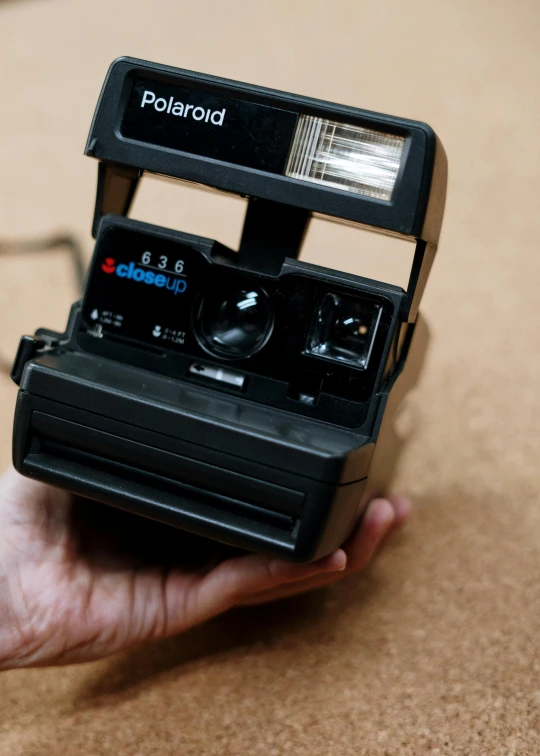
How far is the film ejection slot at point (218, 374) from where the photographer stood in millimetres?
1046

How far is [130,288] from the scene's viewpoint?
107cm

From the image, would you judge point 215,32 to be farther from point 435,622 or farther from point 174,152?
point 435,622

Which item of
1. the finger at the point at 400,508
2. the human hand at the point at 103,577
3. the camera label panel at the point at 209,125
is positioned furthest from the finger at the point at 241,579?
the camera label panel at the point at 209,125

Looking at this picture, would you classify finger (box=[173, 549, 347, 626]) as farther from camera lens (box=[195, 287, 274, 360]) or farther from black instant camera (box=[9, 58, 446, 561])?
camera lens (box=[195, 287, 274, 360])

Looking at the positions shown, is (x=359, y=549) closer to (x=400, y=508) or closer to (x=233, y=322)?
(x=400, y=508)

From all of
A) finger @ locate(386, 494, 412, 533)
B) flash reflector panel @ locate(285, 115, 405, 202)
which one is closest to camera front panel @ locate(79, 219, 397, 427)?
flash reflector panel @ locate(285, 115, 405, 202)

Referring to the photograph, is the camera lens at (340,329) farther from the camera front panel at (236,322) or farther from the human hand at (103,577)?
the human hand at (103,577)

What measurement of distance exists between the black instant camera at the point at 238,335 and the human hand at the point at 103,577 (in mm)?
143

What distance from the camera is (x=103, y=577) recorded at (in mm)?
1128

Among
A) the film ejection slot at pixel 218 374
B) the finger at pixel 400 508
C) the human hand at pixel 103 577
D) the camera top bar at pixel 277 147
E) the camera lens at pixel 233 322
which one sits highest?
the camera top bar at pixel 277 147

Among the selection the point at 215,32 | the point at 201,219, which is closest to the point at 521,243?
the point at 201,219

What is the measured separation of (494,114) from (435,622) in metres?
1.04

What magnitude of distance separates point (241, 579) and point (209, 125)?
22.3 inches

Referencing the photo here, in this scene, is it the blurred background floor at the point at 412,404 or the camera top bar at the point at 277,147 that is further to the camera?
the blurred background floor at the point at 412,404
